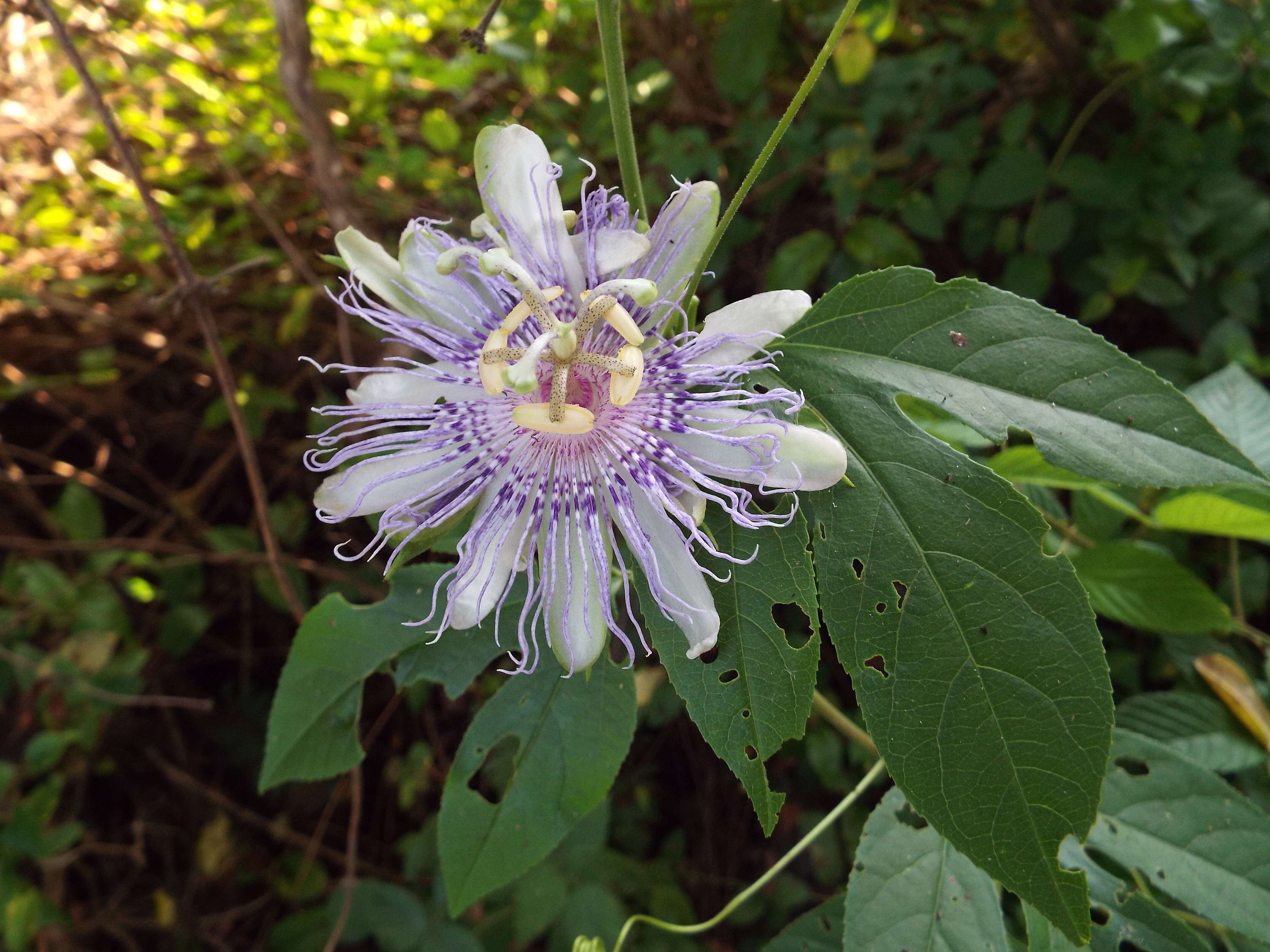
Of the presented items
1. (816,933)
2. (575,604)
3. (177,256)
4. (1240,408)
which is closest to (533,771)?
(575,604)

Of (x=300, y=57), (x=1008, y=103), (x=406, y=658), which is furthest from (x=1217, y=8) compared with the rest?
(x=406, y=658)

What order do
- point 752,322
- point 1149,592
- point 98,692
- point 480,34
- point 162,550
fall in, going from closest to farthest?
point 752,322
point 480,34
point 1149,592
point 98,692
point 162,550

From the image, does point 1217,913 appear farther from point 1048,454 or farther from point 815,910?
point 1048,454

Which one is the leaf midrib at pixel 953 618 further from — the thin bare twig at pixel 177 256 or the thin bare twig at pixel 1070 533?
the thin bare twig at pixel 177 256

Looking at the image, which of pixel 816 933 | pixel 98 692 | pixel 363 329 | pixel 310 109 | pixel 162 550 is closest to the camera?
pixel 816 933

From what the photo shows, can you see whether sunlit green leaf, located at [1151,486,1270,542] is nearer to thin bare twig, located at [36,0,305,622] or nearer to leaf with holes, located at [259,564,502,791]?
leaf with holes, located at [259,564,502,791]

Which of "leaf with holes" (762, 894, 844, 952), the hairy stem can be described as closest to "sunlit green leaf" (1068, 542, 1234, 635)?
the hairy stem

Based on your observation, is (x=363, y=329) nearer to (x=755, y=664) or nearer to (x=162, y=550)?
(x=162, y=550)
